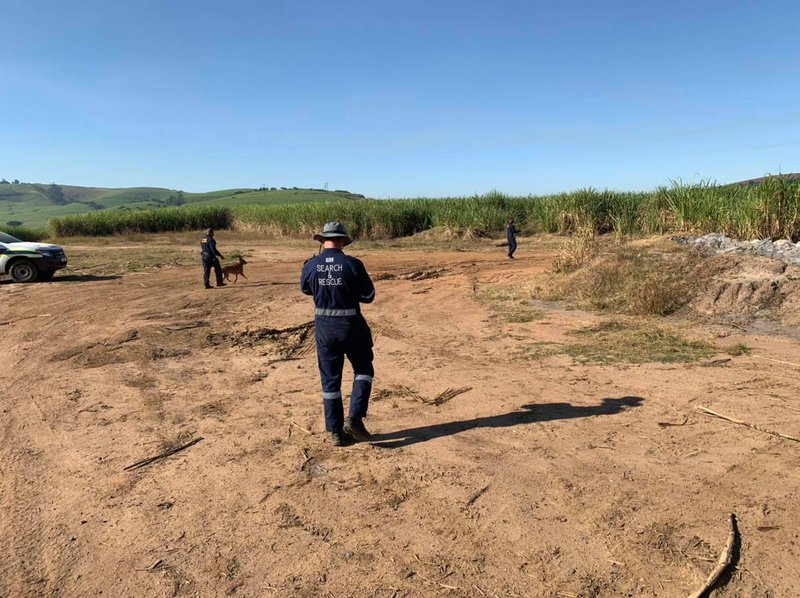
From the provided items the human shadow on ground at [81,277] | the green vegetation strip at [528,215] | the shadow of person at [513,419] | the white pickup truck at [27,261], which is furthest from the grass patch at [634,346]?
the white pickup truck at [27,261]

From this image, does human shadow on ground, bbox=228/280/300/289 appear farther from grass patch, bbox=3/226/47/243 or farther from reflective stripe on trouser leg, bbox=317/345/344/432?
grass patch, bbox=3/226/47/243

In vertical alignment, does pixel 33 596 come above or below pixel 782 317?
below

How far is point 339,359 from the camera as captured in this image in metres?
4.73

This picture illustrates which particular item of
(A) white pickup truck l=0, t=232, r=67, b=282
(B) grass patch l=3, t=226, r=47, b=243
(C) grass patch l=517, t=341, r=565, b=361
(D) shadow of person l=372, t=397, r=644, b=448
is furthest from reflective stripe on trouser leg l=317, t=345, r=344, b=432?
(B) grass patch l=3, t=226, r=47, b=243

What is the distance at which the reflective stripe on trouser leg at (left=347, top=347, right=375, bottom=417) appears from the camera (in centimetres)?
470

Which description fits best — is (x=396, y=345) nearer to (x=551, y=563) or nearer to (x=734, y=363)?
(x=734, y=363)

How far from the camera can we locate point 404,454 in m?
4.49

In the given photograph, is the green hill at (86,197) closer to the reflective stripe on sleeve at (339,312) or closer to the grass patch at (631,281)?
the grass patch at (631,281)

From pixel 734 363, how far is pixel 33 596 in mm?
7184

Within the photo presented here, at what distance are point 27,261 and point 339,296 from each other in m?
15.2

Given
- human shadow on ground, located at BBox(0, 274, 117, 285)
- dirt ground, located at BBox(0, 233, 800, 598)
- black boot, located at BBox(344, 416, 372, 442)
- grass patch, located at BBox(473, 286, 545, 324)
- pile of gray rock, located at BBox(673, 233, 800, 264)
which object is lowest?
dirt ground, located at BBox(0, 233, 800, 598)

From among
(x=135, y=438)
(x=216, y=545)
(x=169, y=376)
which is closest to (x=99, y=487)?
(x=135, y=438)

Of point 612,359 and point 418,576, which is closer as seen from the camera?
point 418,576

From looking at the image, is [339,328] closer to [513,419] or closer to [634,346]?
[513,419]
